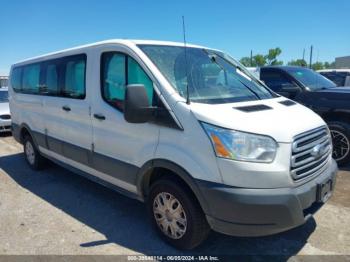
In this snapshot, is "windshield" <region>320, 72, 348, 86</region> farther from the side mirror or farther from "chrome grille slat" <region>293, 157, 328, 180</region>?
the side mirror

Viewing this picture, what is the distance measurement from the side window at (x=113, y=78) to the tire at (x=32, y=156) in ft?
9.11

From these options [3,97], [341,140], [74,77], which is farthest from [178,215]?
[3,97]

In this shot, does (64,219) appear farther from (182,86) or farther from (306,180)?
(306,180)

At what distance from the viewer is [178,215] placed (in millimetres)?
3076

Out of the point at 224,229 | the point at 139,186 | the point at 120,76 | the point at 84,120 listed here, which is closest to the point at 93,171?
the point at 84,120

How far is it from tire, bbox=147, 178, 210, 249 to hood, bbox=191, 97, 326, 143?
740 mm

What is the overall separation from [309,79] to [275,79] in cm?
73

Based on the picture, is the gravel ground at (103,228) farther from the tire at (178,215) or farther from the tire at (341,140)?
the tire at (341,140)

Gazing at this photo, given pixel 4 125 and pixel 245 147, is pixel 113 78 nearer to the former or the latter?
pixel 245 147

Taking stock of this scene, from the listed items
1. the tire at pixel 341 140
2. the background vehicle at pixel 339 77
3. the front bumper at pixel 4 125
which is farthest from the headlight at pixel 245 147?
the background vehicle at pixel 339 77

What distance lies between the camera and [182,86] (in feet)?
10.3

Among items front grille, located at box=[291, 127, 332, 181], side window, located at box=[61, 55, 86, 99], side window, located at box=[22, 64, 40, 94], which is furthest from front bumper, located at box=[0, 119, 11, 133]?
front grille, located at box=[291, 127, 332, 181]

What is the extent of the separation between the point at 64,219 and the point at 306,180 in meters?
2.80

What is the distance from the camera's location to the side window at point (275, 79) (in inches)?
265
